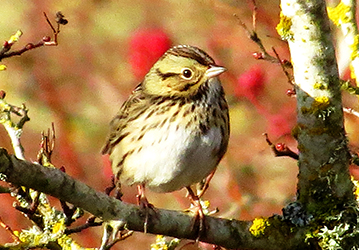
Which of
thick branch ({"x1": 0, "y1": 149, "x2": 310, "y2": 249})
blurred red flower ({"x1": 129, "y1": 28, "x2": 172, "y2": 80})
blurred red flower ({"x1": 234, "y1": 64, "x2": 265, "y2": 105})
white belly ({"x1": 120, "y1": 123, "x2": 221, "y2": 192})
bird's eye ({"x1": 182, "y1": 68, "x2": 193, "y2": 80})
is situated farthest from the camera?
blurred red flower ({"x1": 129, "y1": 28, "x2": 172, "y2": 80})

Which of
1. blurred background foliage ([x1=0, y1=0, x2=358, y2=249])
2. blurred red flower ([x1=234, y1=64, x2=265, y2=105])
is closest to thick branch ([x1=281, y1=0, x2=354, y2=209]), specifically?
blurred background foliage ([x1=0, y1=0, x2=358, y2=249])

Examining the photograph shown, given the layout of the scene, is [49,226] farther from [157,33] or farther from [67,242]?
[157,33]

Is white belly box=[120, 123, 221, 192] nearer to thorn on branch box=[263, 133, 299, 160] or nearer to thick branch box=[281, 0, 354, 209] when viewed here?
thorn on branch box=[263, 133, 299, 160]

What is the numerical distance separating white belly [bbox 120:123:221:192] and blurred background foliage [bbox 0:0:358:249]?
1.33 m

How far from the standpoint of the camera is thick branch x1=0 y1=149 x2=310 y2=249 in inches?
93.1

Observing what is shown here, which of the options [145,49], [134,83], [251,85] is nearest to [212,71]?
[251,85]

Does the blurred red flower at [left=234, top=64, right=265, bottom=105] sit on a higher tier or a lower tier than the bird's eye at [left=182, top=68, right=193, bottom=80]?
higher

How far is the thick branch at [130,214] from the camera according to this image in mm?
2365

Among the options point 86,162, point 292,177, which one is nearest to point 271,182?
point 292,177

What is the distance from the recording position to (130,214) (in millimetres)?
2740

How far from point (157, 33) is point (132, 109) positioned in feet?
8.33

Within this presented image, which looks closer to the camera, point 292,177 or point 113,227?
point 113,227

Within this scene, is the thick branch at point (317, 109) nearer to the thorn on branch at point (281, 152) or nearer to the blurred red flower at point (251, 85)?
the thorn on branch at point (281, 152)

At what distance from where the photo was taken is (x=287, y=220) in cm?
321
